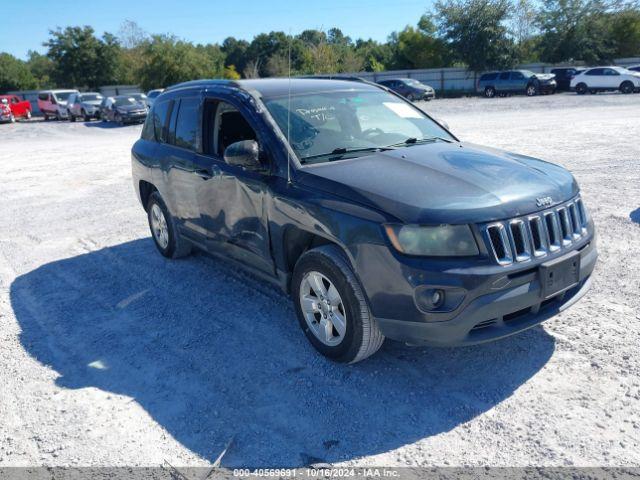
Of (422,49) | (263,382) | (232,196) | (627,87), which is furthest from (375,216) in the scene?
(422,49)

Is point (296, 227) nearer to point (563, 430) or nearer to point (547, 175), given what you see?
point (547, 175)

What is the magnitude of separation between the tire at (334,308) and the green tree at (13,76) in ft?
217

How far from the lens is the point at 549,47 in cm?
4778

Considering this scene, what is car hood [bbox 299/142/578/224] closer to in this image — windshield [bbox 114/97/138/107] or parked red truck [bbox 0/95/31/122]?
windshield [bbox 114/97/138/107]

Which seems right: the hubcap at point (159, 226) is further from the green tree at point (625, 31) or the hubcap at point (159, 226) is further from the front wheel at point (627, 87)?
the green tree at point (625, 31)

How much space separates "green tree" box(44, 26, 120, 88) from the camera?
50.4 meters

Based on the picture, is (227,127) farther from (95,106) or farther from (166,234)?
(95,106)

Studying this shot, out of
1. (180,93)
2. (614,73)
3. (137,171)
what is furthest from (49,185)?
(614,73)

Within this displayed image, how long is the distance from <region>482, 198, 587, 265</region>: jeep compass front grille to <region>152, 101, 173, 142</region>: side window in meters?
3.98

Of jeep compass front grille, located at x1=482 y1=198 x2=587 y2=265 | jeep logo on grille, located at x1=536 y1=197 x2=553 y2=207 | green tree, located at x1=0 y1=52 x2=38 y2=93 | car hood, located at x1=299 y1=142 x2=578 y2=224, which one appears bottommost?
jeep compass front grille, located at x1=482 y1=198 x2=587 y2=265

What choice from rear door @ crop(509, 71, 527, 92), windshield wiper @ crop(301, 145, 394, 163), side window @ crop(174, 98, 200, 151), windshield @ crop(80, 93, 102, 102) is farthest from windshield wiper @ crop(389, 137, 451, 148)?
windshield @ crop(80, 93, 102, 102)

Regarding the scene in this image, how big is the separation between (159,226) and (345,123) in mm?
2910

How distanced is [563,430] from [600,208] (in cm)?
504

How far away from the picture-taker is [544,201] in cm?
352
